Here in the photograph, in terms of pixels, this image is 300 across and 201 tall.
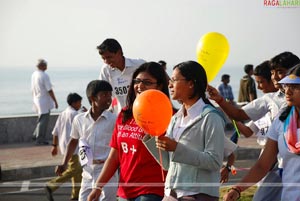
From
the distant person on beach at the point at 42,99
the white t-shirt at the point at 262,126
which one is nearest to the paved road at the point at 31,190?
the distant person on beach at the point at 42,99

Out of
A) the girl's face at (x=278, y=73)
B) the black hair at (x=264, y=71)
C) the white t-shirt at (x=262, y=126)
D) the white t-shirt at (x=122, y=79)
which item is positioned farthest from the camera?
the white t-shirt at (x=122, y=79)

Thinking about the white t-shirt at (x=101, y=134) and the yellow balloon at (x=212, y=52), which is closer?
the yellow balloon at (x=212, y=52)

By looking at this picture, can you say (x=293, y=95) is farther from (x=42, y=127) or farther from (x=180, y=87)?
(x=42, y=127)

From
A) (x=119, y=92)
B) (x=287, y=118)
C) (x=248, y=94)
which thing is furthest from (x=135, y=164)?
(x=248, y=94)

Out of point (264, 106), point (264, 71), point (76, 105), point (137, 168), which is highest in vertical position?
point (264, 71)

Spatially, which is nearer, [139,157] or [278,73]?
[139,157]

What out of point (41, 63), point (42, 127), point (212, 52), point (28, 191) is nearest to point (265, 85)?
point (212, 52)

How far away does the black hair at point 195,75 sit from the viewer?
15.2 feet

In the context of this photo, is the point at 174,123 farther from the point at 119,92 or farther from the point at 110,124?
the point at 119,92

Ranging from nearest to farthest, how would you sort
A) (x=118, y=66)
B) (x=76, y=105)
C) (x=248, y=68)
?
(x=118, y=66)
(x=76, y=105)
(x=248, y=68)

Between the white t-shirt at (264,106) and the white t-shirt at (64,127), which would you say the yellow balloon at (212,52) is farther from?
the white t-shirt at (64,127)

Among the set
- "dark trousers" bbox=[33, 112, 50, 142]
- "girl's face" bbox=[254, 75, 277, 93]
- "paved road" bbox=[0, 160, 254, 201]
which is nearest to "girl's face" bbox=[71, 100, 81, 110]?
"paved road" bbox=[0, 160, 254, 201]

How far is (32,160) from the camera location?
41.6ft

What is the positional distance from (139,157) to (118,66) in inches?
81.2
